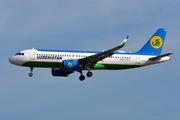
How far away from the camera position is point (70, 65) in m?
Result: 79.9

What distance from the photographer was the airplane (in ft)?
263

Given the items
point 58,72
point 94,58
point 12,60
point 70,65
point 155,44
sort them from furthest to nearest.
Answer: point 155,44
point 58,72
point 12,60
point 94,58
point 70,65

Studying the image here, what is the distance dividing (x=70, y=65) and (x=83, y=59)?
82.0 inches

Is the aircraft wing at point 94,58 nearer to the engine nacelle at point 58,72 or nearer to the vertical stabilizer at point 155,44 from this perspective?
the engine nacelle at point 58,72

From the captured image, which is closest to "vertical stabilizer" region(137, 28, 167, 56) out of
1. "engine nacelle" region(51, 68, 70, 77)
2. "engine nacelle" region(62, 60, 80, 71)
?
"engine nacelle" region(62, 60, 80, 71)

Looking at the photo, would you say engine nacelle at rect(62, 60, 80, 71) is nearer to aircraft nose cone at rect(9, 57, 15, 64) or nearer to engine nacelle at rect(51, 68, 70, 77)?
engine nacelle at rect(51, 68, 70, 77)

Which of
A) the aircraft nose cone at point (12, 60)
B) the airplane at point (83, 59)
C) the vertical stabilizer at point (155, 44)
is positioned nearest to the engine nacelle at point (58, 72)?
the airplane at point (83, 59)

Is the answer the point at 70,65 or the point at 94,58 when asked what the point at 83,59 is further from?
the point at 70,65

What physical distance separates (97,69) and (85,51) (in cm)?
314

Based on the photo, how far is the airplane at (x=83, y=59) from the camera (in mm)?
80062

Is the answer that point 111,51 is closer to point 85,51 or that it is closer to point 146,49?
point 85,51

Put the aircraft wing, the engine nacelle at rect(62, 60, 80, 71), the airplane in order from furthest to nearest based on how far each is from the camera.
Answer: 1. the airplane
2. the engine nacelle at rect(62, 60, 80, 71)
3. the aircraft wing

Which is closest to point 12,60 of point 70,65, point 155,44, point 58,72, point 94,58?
point 58,72

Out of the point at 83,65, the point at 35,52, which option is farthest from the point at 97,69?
the point at 35,52
